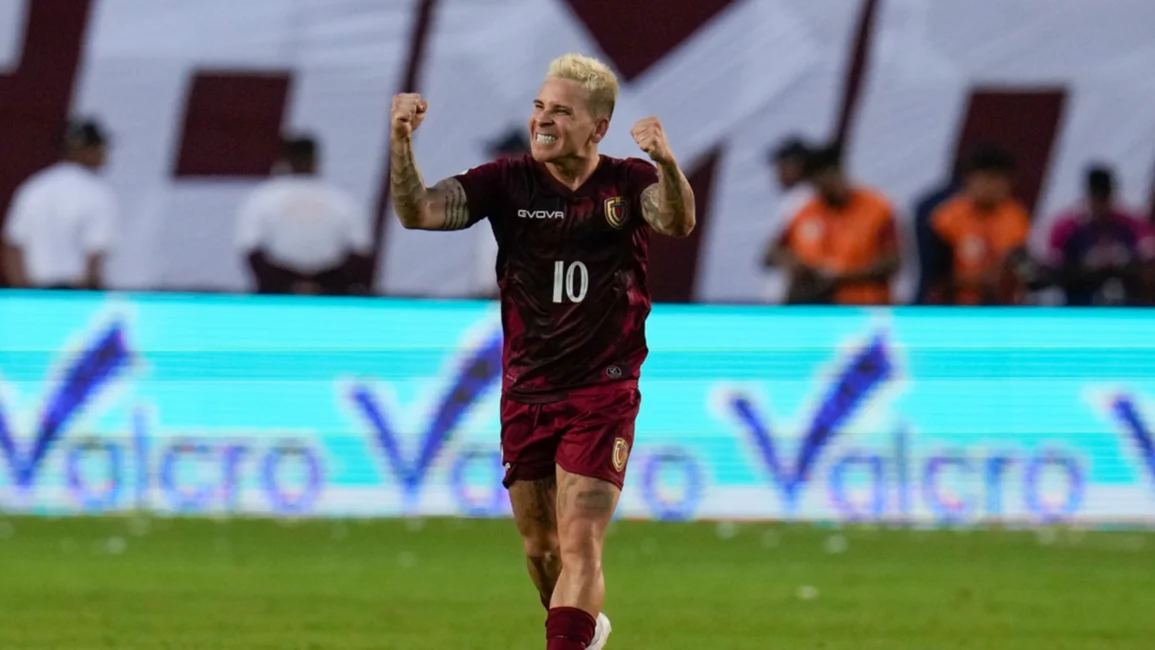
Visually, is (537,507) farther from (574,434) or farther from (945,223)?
(945,223)

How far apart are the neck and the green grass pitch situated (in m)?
2.37

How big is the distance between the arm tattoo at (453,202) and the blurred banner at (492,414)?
21.1 feet

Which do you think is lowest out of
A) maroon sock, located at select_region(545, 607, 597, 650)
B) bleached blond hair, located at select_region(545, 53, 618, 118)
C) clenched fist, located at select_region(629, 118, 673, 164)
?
maroon sock, located at select_region(545, 607, 597, 650)

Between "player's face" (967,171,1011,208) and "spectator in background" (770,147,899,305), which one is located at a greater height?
"player's face" (967,171,1011,208)

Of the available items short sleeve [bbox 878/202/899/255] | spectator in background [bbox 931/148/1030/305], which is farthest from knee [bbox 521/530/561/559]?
spectator in background [bbox 931/148/1030/305]

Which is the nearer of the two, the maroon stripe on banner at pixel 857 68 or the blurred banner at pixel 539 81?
the blurred banner at pixel 539 81

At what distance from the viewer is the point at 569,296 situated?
7.20 m

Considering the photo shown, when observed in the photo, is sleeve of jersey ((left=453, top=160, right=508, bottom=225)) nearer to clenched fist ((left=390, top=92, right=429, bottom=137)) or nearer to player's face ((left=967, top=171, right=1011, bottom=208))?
clenched fist ((left=390, top=92, right=429, bottom=137))

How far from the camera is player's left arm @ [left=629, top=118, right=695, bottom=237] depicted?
6.60 metres

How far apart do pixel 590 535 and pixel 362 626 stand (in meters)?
2.71

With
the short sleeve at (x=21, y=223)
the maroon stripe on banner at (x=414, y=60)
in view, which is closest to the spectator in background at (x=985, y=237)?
the maroon stripe on banner at (x=414, y=60)

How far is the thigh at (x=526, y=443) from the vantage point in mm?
7246

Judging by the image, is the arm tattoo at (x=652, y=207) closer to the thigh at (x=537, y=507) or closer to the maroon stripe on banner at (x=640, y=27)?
the thigh at (x=537, y=507)

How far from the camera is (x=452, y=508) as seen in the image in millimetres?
13602
